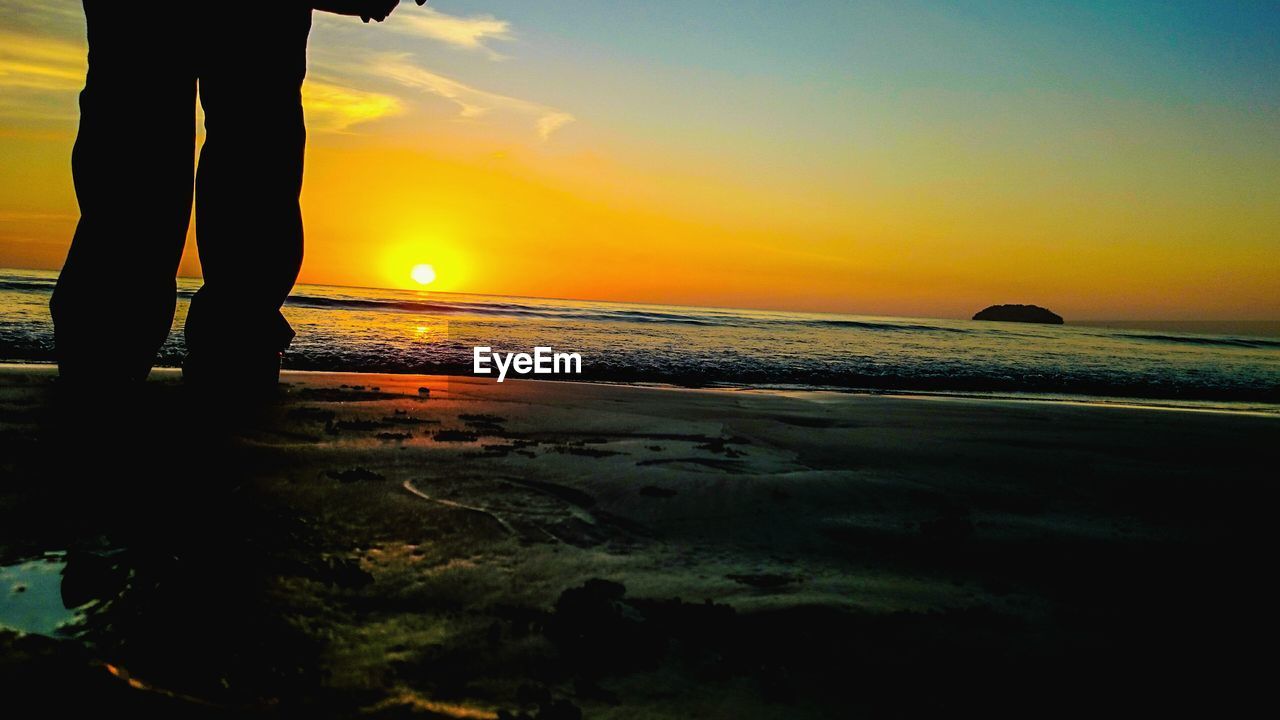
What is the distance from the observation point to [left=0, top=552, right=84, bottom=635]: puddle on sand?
257cm

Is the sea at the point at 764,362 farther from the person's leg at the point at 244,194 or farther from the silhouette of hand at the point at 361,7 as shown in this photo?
the silhouette of hand at the point at 361,7

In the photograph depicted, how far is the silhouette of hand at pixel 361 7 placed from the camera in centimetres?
983

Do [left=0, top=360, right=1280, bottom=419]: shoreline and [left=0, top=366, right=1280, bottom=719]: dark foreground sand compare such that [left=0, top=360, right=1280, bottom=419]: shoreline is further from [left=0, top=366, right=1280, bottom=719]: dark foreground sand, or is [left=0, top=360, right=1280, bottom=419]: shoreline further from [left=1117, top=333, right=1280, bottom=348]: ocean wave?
[left=1117, top=333, right=1280, bottom=348]: ocean wave

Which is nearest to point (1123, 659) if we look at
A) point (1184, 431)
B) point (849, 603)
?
point (849, 603)

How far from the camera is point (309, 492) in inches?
176

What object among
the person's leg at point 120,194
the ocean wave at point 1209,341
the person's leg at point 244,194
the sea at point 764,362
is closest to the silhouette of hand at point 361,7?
the person's leg at point 244,194

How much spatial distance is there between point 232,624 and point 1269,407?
17.5 m

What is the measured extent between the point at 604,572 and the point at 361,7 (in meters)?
9.31

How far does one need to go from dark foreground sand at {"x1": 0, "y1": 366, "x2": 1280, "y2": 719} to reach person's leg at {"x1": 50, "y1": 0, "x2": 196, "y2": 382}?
1091 mm

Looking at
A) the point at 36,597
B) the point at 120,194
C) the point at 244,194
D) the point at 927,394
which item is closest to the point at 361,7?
the point at 244,194

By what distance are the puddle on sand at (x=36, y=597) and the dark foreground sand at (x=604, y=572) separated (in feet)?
0.11

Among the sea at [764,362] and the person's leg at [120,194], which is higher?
the person's leg at [120,194]

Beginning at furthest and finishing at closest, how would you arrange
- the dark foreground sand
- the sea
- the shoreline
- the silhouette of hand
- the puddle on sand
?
the sea → the shoreline → the silhouette of hand → the puddle on sand → the dark foreground sand

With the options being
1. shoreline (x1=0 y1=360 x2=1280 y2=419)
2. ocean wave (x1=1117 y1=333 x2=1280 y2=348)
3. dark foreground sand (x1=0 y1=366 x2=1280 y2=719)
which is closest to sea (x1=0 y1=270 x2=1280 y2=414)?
shoreline (x1=0 y1=360 x2=1280 y2=419)
